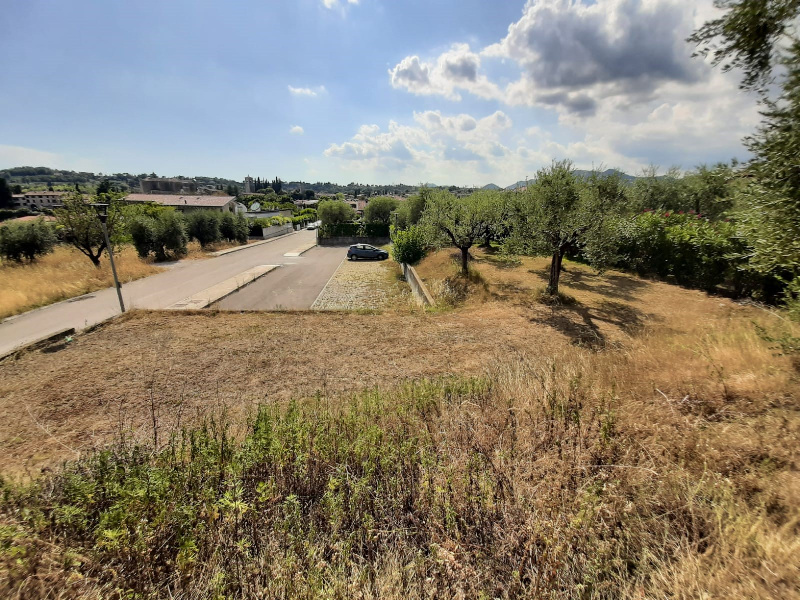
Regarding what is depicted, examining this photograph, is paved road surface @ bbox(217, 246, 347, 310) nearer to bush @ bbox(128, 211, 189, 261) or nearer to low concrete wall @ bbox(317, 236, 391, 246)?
bush @ bbox(128, 211, 189, 261)

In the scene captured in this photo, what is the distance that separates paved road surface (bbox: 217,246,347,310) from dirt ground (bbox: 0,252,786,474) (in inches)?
→ 99.1

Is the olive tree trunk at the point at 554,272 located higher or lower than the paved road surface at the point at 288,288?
higher

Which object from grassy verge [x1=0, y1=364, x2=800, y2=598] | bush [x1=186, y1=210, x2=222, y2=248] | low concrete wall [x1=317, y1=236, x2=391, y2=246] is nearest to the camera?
grassy verge [x1=0, y1=364, x2=800, y2=598]

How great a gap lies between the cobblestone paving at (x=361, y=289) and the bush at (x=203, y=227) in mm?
14541

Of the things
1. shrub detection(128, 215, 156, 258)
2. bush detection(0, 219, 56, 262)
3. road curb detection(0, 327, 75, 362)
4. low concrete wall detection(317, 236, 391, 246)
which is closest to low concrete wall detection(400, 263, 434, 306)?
road curb detection(0, 327, 75, 362)

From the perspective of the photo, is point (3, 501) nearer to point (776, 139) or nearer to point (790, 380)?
point (790, 380)

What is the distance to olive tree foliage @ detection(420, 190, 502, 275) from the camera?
Answer: 52.2ft

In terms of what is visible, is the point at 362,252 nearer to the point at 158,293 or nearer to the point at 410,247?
the point at 410,247

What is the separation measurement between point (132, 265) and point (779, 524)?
87.4 feet

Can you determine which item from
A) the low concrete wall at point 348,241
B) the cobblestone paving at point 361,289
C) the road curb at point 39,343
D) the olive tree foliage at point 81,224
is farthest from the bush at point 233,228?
the road curb at point 39,343

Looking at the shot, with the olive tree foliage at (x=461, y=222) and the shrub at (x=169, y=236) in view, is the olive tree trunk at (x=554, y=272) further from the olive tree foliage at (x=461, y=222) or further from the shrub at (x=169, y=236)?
the shrub at (x=169, y=236)

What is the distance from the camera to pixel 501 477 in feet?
9.84

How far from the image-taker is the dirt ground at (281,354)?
5.24 m

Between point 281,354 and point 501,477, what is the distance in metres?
6.53
